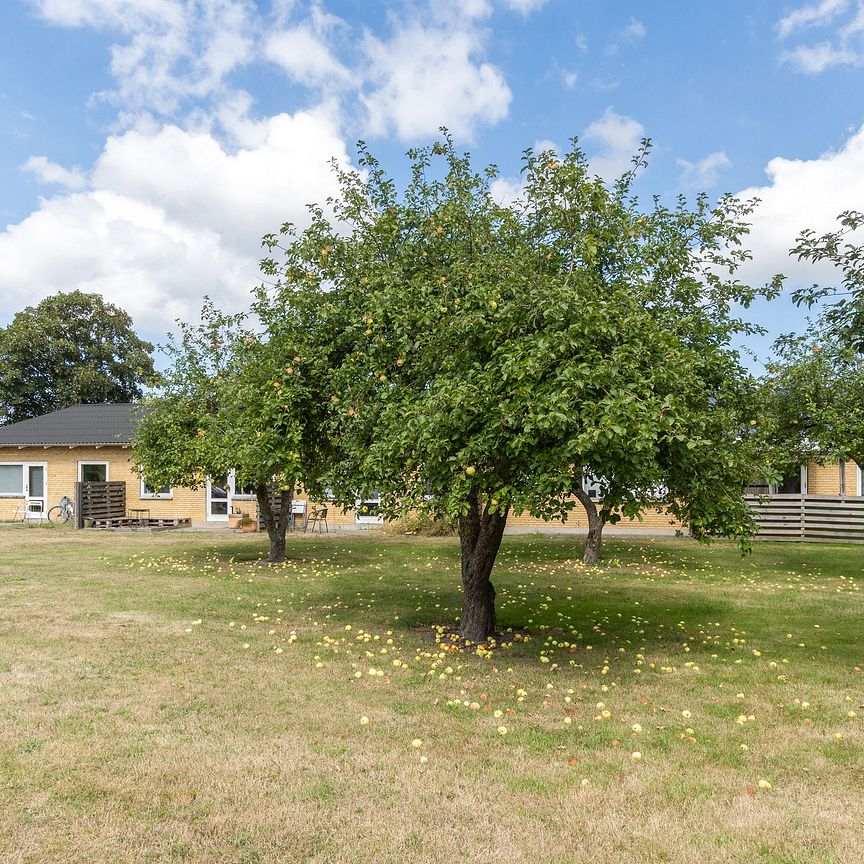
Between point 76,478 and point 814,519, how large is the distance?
27210 millimetres

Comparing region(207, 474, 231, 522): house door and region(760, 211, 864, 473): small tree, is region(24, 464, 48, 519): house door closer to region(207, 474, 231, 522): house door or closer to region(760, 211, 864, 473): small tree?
region(207, 474, 231, 522): house door

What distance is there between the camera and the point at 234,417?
10.4m

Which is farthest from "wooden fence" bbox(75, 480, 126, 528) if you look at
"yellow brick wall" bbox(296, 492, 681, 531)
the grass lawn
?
the grass lawn

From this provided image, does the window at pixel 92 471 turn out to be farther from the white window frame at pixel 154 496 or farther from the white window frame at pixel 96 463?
the white window frame at pixel 154 496

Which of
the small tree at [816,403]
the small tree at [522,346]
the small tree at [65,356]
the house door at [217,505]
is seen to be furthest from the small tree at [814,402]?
the small tree at [65,356]

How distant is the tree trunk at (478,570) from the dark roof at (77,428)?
21.4 meters

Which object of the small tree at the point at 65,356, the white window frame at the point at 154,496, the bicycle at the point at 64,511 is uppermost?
the small tree at the point at 65,356

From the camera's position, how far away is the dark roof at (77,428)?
27406 millimetres

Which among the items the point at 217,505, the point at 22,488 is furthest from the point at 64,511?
the point at 217,505

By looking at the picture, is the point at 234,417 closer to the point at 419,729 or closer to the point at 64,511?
the point at 419,729

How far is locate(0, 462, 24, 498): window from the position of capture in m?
28.3

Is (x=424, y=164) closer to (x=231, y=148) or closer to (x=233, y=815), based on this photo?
(x=233, y=815)

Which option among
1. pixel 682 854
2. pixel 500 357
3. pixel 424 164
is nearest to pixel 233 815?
pixel 682 854

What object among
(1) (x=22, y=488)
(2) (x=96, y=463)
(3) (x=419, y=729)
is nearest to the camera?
(3) (x=419, y=729)
